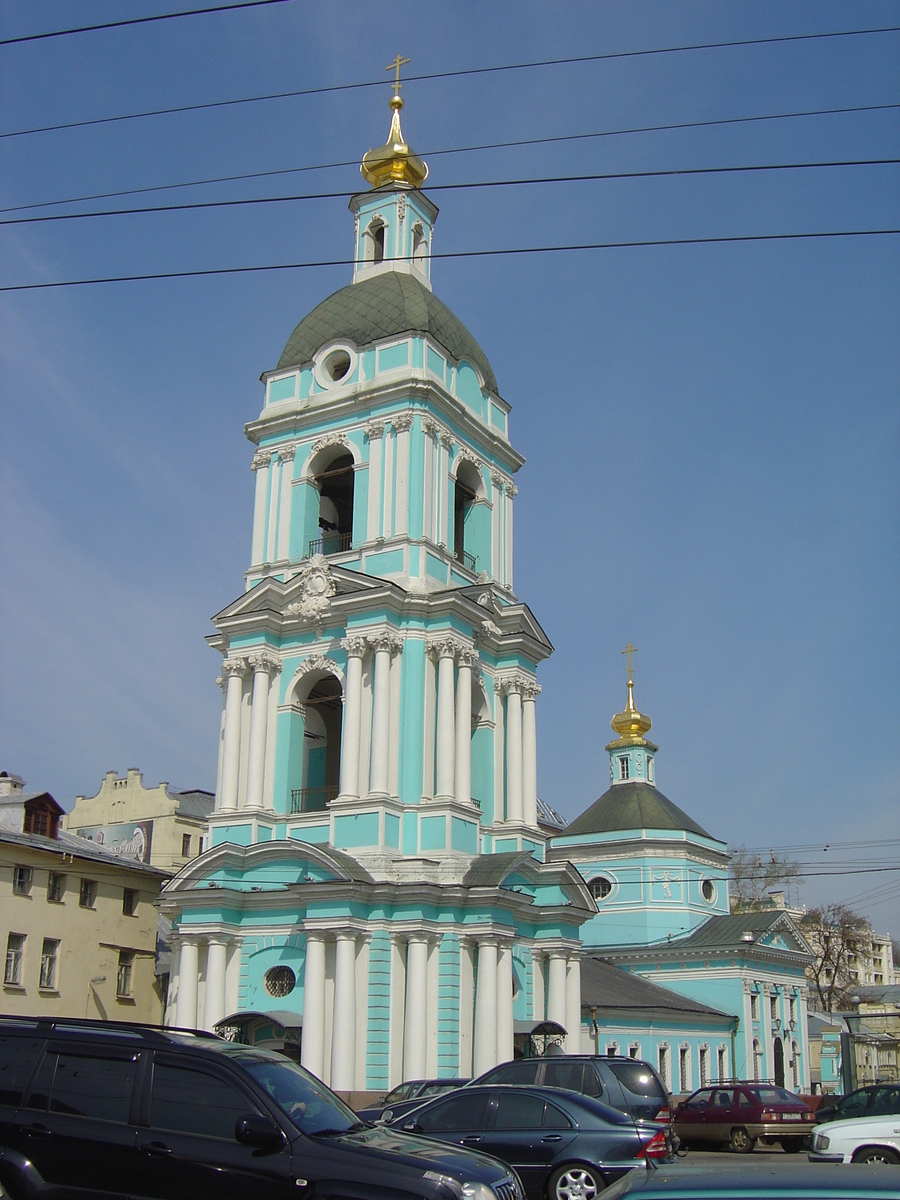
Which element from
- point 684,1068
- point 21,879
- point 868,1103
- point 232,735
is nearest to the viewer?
point 868,1103

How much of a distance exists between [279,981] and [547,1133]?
15.6m

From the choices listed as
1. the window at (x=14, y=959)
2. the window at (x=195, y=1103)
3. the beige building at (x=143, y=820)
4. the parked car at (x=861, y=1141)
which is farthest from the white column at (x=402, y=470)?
the window at (x=195, y=1103)

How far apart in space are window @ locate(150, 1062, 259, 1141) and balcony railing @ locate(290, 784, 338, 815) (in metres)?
20.4

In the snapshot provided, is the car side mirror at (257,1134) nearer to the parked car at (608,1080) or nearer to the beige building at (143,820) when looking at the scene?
the parked car at (608,1080)

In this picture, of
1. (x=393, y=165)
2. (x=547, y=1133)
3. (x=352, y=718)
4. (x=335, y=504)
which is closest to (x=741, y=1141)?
(x=547, y=1133)

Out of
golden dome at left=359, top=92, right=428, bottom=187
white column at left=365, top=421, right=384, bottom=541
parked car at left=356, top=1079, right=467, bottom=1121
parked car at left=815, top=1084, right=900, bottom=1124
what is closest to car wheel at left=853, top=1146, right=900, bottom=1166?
parked car at left=815, top=1084, right=900, bottom=1124

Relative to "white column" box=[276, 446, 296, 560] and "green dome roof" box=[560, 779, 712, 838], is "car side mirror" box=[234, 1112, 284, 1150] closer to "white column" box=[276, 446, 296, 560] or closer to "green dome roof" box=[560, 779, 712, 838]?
"white column" box=[276, 446, 296, 560]

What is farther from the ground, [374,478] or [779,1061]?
[374,478]

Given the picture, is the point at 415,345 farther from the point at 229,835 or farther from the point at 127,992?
the point at 127,992

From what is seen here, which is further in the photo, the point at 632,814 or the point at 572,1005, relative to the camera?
the point at 632,814

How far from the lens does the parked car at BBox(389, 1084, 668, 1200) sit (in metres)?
12.7

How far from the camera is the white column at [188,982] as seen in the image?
27.6 metres

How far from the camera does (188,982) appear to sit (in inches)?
1098

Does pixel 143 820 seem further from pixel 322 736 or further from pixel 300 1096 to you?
pixel 300 1096
